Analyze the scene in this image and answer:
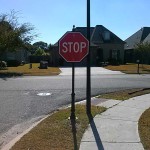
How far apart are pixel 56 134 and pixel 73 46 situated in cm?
257

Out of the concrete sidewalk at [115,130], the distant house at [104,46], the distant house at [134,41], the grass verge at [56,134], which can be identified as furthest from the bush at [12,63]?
the grass verge at [56,134]

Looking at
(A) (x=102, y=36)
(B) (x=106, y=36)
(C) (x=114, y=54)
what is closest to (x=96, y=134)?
(B) (x=106, y=36)

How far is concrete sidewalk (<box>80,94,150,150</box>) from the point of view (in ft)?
23.3

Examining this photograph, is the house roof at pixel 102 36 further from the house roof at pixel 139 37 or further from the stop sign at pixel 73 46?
the stop sign at pixel 73 46

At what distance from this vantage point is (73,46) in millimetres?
9547

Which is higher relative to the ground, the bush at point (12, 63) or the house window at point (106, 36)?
the house window at point (106, 36)

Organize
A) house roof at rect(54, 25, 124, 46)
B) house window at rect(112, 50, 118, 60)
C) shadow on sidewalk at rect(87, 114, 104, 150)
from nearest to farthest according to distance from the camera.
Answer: shadow on sidewalk at rect(87, 114, 104, 150), house roof at rect(54, 25, 124, 46), house window at rect(112, 50, 118, 60)

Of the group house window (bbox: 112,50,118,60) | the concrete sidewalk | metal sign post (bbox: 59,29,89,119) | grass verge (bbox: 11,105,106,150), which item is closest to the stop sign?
metal sign post (bbox: 59,29,89,119)

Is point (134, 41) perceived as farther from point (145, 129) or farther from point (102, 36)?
→ point (145, 129)

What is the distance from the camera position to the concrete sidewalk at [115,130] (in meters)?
7.09

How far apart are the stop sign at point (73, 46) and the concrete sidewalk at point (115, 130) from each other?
1.72 metres

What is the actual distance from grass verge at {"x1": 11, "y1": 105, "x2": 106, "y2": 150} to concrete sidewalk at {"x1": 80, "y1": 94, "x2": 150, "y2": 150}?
206mm

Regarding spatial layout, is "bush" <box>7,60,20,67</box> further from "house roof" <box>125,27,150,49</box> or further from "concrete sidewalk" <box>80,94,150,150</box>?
"concrete sidewalk" <box>80,94,150,150</box>

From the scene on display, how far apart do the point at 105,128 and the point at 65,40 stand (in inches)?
97.3
